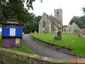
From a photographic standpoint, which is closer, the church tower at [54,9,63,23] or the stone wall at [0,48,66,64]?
the stone wall at [0,48,66,64]

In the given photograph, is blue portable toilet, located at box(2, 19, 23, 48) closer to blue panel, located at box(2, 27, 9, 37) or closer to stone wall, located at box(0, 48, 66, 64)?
blue panel, located at box(2, 27, 9, 37)

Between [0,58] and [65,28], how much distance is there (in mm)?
90720

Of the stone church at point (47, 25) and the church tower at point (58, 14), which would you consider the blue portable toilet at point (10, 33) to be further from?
the church tower at point (58, 14)

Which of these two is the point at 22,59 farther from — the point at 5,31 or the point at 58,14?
the point at 58,14

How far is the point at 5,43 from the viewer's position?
17.2 meters

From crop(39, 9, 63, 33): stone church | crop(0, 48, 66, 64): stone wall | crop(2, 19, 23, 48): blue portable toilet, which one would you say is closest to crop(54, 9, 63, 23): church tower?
crop(39, 9, 63, 33): stone church

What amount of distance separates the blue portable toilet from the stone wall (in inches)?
323

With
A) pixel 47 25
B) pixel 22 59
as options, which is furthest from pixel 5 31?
pixel 47 25

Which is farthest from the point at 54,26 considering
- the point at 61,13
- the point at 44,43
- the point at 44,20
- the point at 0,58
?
the point at 0,58

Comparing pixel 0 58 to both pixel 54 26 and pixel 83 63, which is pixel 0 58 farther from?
pixel 54 26

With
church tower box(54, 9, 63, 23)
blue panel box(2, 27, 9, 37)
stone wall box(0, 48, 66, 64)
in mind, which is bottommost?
stone wall box(0, 48, 66, 64)

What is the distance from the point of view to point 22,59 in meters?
6.71

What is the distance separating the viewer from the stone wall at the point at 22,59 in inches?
213

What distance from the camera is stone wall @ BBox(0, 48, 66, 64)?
5.40 metres
